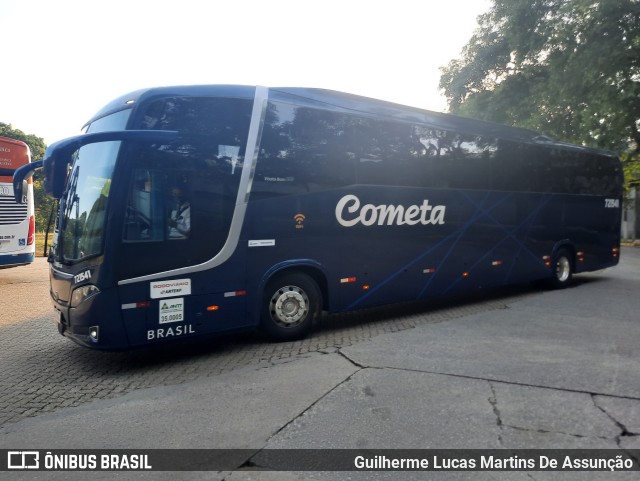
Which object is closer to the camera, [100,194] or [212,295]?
[100,194]

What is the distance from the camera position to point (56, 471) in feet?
11.1

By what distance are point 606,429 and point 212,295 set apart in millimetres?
4160

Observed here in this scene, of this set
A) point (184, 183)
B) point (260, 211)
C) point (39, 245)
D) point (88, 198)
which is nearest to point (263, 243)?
point (260, 211)

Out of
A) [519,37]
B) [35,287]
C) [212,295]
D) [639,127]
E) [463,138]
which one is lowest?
[35,287]

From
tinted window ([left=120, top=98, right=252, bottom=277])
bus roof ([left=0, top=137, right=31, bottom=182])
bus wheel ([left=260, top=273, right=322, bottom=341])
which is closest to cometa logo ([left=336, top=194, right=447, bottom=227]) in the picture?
bus wheel ([left=260, top=273, right=322, bottom=341])

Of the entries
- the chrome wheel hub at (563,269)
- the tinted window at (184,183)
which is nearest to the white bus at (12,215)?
the tinted window at (184,183)

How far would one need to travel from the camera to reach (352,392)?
15.1 ft

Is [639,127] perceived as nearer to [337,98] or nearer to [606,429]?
[337,98]

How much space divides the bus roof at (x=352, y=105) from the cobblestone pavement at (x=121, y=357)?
120 inches

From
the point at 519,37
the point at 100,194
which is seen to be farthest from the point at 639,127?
the point at 100,194

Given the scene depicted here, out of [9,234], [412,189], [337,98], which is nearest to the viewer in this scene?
[337,98]

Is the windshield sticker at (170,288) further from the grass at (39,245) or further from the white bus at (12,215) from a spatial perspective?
the grass at (39,245)

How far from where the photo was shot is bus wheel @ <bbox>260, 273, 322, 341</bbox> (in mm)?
6523

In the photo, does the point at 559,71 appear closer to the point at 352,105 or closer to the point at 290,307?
the point at 352,105
